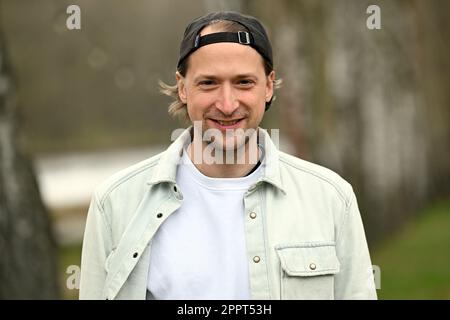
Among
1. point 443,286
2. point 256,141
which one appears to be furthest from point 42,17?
point 256,141

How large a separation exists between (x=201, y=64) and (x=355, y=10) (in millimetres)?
6175

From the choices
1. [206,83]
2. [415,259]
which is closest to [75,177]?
[415,259]

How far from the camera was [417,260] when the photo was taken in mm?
9109

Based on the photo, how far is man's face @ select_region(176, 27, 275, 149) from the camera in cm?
311

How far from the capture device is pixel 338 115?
925 cm

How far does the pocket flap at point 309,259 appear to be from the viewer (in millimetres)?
3045

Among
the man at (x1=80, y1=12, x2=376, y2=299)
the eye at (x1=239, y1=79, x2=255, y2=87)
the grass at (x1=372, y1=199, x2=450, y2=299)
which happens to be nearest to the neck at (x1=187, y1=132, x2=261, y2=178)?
the man at (x1=80, y1=12, x2=376, y2=299)

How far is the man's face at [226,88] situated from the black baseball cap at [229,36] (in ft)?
0.06

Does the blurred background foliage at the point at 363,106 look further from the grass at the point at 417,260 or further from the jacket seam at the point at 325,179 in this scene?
the jacket seam at the point at 325,179

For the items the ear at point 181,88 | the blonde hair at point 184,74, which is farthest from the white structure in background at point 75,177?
the ear at point 181,88

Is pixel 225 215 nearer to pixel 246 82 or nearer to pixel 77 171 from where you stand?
pixel 246 82

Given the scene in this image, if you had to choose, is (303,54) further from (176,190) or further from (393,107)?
(176,190)

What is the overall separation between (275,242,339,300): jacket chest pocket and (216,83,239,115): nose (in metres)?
0.52

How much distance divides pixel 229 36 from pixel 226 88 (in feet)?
0.62
